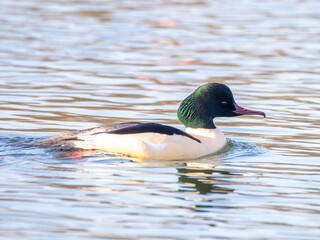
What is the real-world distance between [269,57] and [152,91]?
4.83 m

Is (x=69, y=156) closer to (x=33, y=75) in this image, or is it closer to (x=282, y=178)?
(x=282, y=178)

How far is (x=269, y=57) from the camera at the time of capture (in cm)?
1922

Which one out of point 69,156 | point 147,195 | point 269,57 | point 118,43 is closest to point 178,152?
point 69,156

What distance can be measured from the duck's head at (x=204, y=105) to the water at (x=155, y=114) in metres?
0.57

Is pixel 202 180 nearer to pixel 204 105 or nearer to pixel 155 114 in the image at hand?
pixel 204 105

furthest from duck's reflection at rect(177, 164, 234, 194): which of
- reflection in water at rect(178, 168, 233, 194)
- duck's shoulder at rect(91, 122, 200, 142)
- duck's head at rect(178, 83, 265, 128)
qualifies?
duck's head at rect(178, 83, 265, 128)

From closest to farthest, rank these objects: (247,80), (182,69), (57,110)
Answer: (57,110), (247,80), (182,69)

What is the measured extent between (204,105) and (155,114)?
2517 millimetres

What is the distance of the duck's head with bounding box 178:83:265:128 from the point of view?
1084cm

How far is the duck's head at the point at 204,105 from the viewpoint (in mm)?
10836

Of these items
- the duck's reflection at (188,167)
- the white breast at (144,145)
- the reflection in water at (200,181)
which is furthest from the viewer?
the white breast at (144,145)

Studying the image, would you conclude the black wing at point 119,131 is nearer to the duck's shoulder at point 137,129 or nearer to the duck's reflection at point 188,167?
the duck's shoulder at point 137,129

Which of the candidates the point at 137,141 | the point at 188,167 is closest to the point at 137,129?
the point at 137,141

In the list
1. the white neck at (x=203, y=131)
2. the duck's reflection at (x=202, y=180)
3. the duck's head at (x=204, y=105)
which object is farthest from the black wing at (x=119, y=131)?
the duck's reflection at (x=202, y=180)
